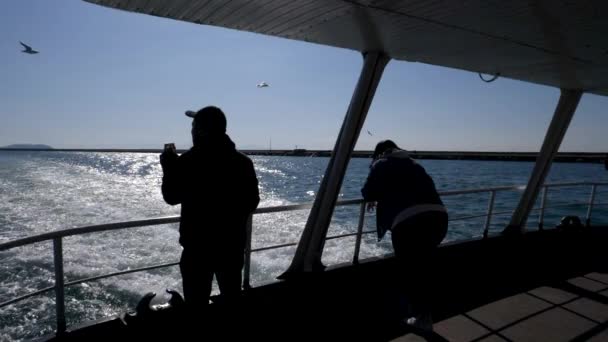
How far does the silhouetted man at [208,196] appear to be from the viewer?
194 cm

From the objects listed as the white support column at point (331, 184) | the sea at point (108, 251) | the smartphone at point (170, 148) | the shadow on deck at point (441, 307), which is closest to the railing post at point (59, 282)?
the shadow on deck at point (441, 307)

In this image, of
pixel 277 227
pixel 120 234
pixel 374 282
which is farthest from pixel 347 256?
pixel 120 234

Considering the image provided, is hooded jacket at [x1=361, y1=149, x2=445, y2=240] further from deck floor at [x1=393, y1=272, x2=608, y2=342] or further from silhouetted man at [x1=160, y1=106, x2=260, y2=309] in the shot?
silhouetted man at [x1=160, y1=106, x2=260, y2=309]

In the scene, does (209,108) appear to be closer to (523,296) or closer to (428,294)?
(428,294)

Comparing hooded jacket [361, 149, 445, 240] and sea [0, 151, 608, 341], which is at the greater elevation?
hooded jacket [361, 149, 445, 240]

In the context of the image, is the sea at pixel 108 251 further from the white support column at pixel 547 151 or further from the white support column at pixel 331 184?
the white support column at pixel 331 184

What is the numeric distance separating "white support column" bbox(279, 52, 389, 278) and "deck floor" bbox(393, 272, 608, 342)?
48.2 inches

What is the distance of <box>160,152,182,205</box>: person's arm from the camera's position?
1.88 m

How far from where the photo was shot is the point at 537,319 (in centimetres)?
292

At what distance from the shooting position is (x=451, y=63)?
385cm

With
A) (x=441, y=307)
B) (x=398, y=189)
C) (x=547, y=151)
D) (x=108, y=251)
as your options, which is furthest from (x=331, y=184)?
(x=108, y=251)

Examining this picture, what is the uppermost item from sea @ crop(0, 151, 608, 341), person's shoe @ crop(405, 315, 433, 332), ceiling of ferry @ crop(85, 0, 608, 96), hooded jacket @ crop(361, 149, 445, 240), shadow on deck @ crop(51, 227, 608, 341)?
ceiling of ferry @ crop(85, 0, 608, 96)

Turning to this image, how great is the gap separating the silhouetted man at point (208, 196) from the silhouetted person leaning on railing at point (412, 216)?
104 cm

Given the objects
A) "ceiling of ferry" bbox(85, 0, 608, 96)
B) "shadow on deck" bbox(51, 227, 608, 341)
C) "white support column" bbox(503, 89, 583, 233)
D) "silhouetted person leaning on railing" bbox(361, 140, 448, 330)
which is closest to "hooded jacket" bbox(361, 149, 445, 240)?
"silhouetted person leaning on railing" bbox(361, 140, 448, 330)
